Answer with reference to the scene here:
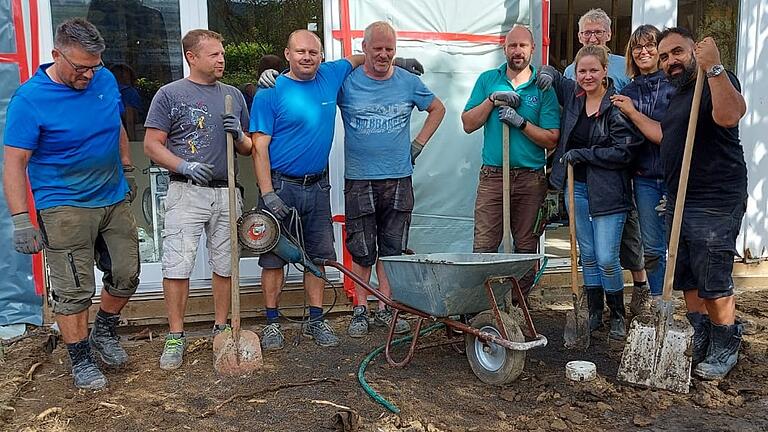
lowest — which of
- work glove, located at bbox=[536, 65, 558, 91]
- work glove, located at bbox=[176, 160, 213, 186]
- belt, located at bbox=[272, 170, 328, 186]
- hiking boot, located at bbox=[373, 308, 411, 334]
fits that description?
hiking boot, located at bbox=[373, 308, 411, 334]

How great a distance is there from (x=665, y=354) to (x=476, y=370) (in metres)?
0.89

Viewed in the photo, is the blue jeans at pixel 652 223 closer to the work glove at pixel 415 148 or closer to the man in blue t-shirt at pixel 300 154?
the work glove at pixel 415 148

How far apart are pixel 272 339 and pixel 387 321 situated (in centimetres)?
78

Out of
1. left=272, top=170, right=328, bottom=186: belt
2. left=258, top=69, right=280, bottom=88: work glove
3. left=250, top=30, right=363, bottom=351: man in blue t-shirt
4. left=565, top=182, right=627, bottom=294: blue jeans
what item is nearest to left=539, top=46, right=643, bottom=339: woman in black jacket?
left=565, top=182, right=627, bottom=294: blue jeans

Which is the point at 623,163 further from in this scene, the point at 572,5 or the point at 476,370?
the point at 572,5

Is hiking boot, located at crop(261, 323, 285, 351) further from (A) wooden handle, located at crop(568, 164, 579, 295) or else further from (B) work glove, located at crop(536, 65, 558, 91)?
(B) work glove, located at crop(536, 65, 558, 91)

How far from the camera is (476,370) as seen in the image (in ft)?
10.9

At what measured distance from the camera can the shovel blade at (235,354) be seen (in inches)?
135

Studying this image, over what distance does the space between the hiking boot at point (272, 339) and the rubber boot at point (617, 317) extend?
195 centimetres

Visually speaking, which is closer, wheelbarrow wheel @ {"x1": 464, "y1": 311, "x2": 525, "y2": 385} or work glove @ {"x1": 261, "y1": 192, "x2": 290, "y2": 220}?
wheelbarrow wheel @ {"x1": 464, "y1": 311, "x2": 525, "y2": 385}

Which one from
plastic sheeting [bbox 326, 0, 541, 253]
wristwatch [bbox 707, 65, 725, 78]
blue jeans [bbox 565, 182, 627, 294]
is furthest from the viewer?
plastic sheeting [bbox 326, 0, 541, 253]

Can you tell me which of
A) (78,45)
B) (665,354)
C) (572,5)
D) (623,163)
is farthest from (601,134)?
(572,5)

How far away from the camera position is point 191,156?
3.59m

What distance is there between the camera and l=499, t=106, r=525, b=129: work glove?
12.1ft
